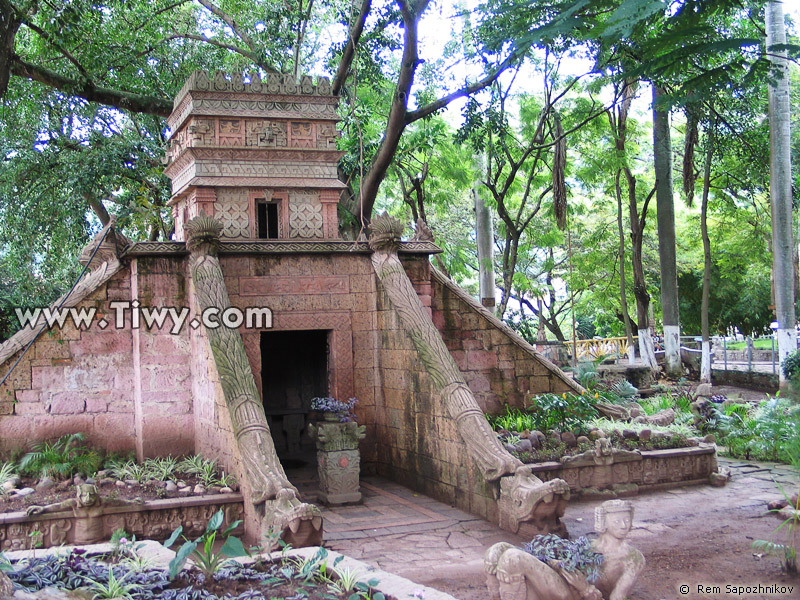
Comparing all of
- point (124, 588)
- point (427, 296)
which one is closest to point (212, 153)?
point (427, 296)

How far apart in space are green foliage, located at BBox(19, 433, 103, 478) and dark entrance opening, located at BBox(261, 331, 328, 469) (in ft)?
11.0

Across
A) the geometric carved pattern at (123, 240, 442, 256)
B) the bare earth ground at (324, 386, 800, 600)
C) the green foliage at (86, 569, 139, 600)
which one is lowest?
the bare earth ground at (324, 386, 800, 600)

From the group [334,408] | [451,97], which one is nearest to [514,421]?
[334,408]

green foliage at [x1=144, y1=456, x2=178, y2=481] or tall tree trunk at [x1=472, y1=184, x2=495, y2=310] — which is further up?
tall tree trunk at [x1=472, y1=184, x2=495, y2=310]

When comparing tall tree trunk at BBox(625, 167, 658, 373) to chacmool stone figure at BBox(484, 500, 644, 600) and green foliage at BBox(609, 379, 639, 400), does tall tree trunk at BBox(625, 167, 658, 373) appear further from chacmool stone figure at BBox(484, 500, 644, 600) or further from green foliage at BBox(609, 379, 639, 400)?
chacmool stone figure at BBox(484, 500, 644, 600)

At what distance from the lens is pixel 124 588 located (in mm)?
4594

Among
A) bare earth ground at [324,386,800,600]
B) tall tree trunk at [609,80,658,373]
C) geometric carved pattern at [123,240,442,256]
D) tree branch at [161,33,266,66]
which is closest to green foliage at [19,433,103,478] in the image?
geometric carved pattern at [123,240,442,256]

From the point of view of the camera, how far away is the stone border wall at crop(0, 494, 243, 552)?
7445 millimetres

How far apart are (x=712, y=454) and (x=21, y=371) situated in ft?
28.2

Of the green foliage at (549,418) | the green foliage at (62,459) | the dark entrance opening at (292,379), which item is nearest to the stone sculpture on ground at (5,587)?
the green foliage at (62,459)

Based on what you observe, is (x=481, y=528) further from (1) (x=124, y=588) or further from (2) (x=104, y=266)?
(2) (x=104, y=266)

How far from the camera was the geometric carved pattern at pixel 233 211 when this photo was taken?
34.9 feet

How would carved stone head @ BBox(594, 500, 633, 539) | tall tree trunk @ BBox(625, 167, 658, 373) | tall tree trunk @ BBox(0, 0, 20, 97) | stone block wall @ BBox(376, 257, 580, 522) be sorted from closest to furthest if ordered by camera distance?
carved stone head @ BBox(594, 500, 633, 539)
stone block wall @ BBox(376, 257, 580, 522)
tall tree trunk @ BBox(0, 0, 20, 97)
tall tree trunk @ BBox(625, 167, 658, 373)

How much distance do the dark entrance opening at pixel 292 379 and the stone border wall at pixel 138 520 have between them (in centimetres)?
420
